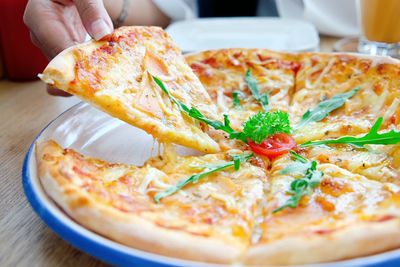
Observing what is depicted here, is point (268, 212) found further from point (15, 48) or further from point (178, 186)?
point (15, 48)

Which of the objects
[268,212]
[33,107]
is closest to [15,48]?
[33,107]

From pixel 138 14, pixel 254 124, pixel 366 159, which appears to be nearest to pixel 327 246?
pixel 366 159

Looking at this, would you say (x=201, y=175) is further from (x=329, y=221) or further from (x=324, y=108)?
(x=324, y=108)

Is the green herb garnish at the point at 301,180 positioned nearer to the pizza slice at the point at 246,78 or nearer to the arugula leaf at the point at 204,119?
the arugula leaf at the point at 204,119

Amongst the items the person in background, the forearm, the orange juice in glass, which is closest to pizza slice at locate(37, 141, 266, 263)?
the person in background

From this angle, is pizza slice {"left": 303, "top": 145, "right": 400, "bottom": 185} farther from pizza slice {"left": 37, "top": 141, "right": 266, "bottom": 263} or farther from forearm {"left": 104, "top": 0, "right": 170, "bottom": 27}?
forearm {"left": 104, "top": 0, "right": 170, "bottom": 27}
